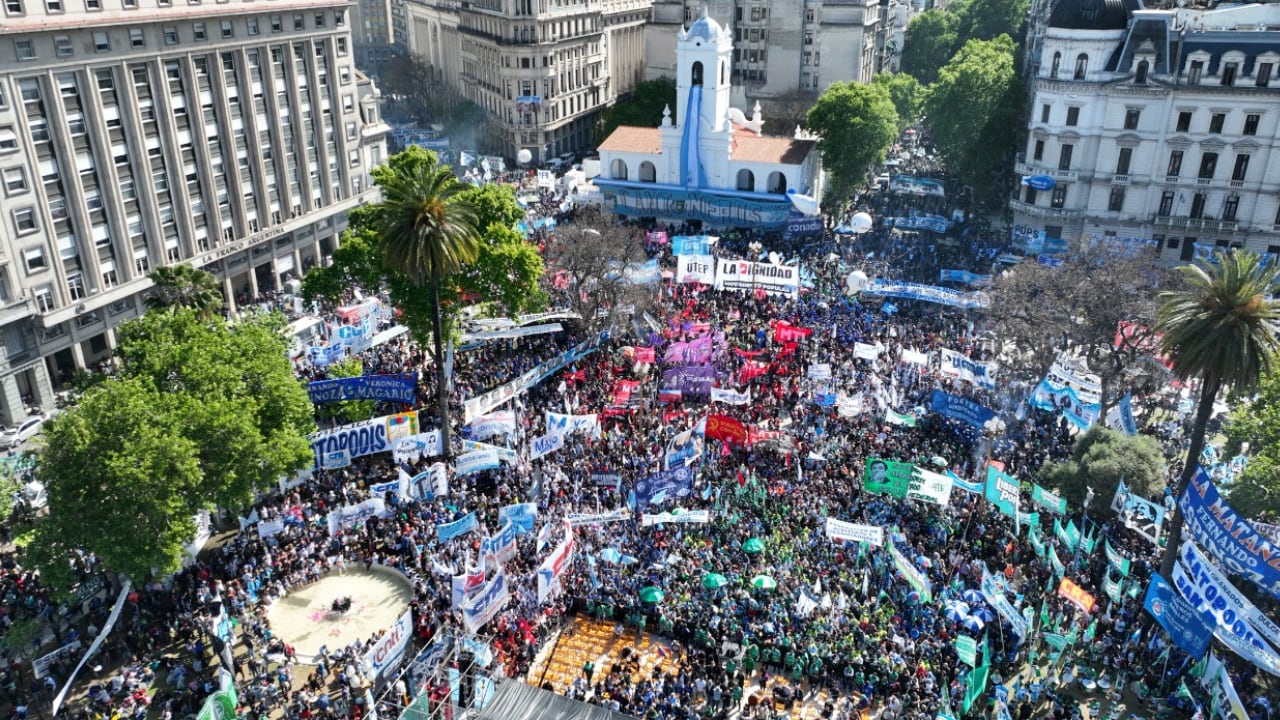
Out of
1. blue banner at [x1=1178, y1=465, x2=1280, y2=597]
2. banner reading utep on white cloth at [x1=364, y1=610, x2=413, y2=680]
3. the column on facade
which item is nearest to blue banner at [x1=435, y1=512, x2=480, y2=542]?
banner reading utep on white cloth at [x1=364, y1=610, x2=413, y2=680]

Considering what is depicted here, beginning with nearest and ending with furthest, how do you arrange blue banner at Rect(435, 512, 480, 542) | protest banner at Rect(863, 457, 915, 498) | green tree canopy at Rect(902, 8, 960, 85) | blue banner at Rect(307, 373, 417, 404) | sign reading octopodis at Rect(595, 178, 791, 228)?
blue banner at Rect(435, 512, 480, 542) → protest banner at Rect(863, 457, 915, 498) → blue banner at Rect(307, 373, 417, 404) → sign reading octopodis at Rect(595, 178, 791, 228) → green tree canopy at Rect(902, 8, 960, 85)

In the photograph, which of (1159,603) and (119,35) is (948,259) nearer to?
(1159,603)

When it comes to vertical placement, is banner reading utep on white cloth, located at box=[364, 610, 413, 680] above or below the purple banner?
below

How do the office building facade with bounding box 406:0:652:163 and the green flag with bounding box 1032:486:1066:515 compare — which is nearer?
the green flag with bounding box 1032:486:1066:515

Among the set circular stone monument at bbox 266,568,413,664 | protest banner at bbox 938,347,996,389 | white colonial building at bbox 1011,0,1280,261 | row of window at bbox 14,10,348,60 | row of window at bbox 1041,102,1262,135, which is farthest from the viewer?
row of window at bbox 1041,102,1262,135

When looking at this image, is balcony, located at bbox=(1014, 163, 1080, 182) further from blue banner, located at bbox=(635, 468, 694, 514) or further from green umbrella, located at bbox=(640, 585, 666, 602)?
green umbrella, located at bbox=(640, 585, 666, 602)

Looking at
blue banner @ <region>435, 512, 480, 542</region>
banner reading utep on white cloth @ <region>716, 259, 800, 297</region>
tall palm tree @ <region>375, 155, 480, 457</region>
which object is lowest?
blue banner @ <region>435, 512, 480, 542</region>

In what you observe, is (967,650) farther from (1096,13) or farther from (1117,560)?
(1096,13)

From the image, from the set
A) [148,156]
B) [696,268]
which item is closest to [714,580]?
[696,268]
